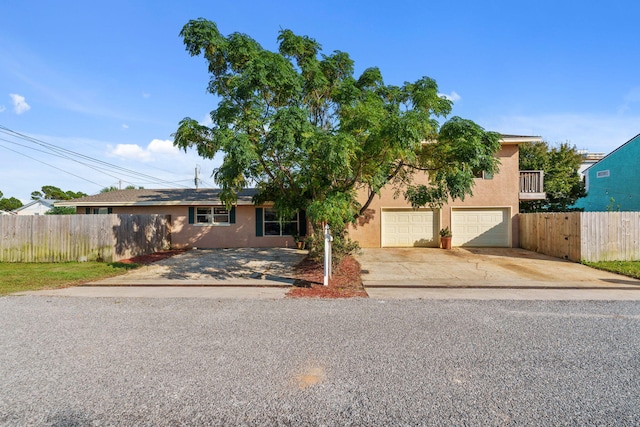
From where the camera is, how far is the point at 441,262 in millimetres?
12008

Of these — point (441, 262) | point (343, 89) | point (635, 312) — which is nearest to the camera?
point (635, 312)

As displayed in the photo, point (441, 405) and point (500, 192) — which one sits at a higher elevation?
point (500, 192)

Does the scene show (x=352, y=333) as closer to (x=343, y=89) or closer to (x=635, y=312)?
(x=635, y=312)

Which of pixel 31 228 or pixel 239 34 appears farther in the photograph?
pixel 31 228

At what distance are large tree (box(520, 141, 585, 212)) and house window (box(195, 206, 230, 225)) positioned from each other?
16.9m

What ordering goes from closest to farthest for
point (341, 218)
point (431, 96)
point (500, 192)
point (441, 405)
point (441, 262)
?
point (441, 405) → point (341, 218) → point (431, 96) → point (441, 262) → point (500, 192)

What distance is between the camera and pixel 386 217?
16469mm

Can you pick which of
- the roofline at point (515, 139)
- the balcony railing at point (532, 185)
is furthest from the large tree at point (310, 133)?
the balcony railing at point (532, 185)

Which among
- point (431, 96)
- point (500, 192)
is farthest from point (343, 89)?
point (500, 192)

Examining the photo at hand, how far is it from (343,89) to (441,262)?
6.95m

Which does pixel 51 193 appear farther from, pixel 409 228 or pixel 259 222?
pixel 409 228

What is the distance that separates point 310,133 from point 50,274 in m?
8.74

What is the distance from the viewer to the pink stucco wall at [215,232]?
1664 cm

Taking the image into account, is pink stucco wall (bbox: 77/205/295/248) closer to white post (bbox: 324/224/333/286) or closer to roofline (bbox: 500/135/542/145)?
white post (bbox: 324/224/333/286)
